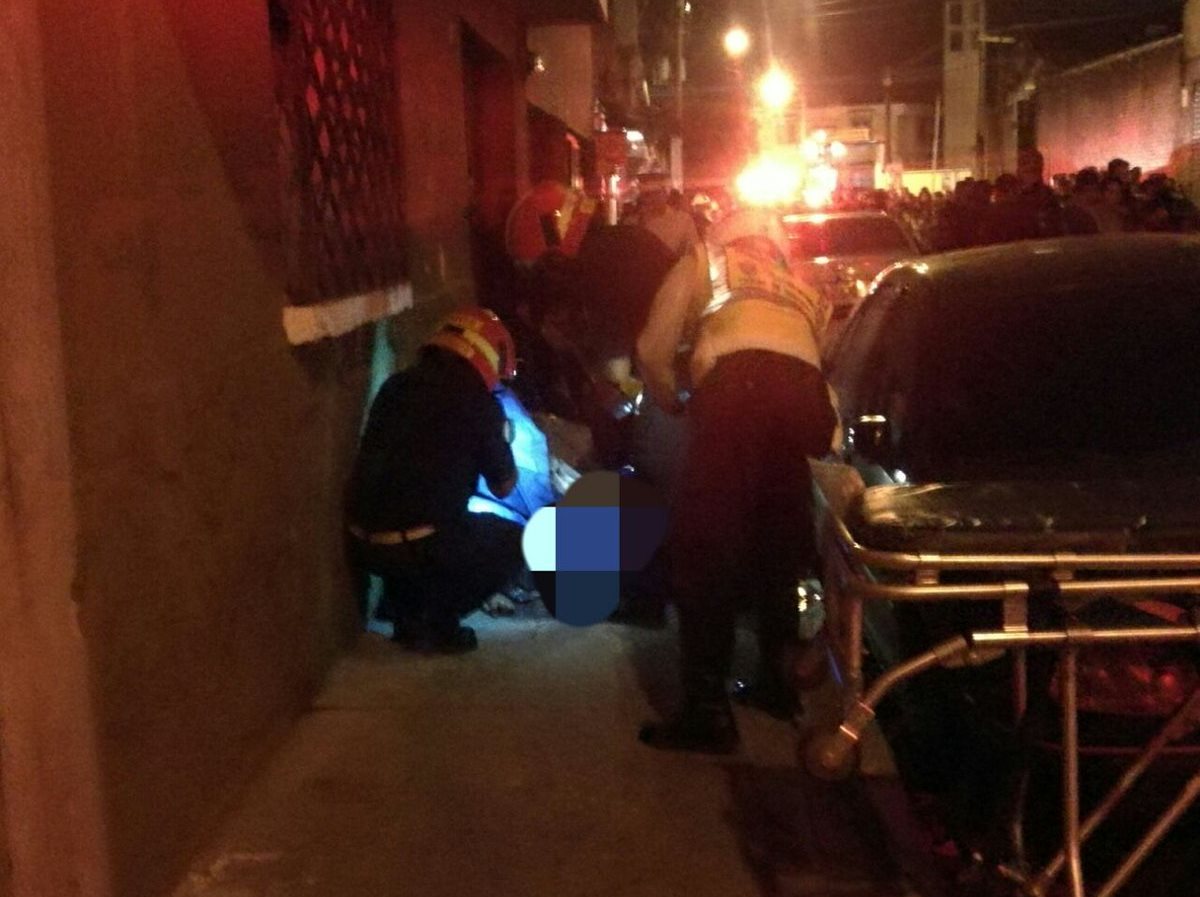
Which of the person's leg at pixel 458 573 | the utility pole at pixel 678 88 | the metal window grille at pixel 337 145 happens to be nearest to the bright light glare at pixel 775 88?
the utility pole at pixel 678 88

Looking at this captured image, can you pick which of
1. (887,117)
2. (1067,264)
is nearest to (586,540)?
(1067,264)

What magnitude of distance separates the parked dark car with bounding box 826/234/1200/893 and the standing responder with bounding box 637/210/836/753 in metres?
0.26

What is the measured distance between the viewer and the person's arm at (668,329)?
4746 mm

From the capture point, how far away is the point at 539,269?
7.18 meters

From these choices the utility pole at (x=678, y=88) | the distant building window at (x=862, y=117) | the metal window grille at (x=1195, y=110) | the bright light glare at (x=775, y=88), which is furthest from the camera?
the distant building window at (x=862, y=117)

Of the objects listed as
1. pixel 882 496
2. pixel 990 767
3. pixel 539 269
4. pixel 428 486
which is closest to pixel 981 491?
pixel 882 496

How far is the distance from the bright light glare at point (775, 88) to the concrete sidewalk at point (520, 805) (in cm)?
3857

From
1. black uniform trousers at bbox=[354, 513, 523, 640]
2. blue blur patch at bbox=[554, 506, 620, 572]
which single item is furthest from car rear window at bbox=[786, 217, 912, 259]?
black uniform trousers at bbox=[354, 513, 523, 640]

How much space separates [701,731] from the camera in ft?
14.6

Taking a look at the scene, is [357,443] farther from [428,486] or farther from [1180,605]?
[1180,605]

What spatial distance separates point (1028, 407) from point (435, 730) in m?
2.26

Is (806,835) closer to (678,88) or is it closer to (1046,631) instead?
(1046,631)

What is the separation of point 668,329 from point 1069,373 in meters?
1.37

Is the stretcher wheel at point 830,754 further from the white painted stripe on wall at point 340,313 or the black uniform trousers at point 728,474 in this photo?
the white painted stripe on wall at point 340,313
